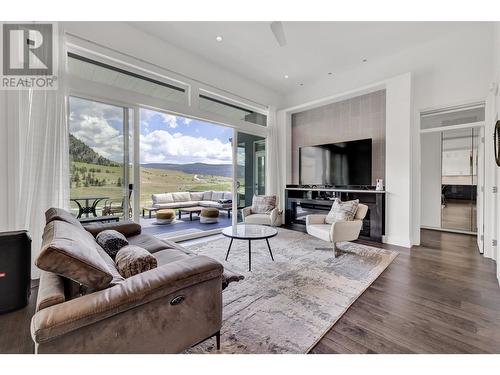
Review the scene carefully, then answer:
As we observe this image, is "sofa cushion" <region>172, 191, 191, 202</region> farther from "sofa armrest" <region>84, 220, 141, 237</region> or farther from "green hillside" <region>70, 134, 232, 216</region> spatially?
"sofa armrest" <region>84, 220, 141, 237</region>

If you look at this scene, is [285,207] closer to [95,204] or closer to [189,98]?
[189,98]

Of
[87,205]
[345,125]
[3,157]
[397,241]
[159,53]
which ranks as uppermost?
[159,53]

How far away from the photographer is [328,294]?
7.29ft

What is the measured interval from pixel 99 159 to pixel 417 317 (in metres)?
4.09

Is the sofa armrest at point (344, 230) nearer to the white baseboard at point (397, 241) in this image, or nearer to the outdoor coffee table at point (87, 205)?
the white baseboard at point (397, 241)

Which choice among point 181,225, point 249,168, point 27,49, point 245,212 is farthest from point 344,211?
point 27,49

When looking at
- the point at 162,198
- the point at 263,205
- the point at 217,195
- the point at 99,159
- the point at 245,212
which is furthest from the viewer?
the point at 217,195

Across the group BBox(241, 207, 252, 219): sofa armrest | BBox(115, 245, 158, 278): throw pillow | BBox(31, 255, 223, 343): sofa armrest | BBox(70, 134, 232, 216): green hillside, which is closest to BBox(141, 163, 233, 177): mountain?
BBox(241, 207, 252, 219): sofa armrest

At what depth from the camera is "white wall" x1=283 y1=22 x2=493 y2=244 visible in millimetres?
3426

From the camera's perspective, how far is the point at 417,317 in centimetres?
186

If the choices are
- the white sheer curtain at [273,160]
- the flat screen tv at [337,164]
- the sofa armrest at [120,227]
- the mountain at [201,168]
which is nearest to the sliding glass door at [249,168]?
the white sheer curtain at [273,160]

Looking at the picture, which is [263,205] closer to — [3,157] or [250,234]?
[250,234]

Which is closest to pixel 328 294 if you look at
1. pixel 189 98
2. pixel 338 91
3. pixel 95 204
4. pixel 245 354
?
pixel 245 354

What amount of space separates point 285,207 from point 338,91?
2.85 metres
